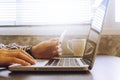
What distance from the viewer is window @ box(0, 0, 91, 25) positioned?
1.71 meters

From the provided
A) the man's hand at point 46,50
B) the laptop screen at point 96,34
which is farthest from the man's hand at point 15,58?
the man's hand at point 46,50

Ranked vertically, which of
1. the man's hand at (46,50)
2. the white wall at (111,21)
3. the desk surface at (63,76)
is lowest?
the man's hand at (46,50)

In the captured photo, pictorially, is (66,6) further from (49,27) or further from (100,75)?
(100,75)

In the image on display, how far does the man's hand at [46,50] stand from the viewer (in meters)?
1.28

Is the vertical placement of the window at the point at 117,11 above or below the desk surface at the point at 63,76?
above

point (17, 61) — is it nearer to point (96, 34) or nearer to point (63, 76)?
point (63, 76)

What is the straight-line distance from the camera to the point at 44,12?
1.73m

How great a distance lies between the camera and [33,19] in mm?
1737

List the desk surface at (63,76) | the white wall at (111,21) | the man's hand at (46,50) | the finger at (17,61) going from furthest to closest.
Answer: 1. the white wall at (111,21)
2. the man's hand at (46,50)
3. the finger at (17,61)
4. the desk surface at (63,76)

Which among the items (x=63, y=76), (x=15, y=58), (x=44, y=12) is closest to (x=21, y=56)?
(x=15, y=58)

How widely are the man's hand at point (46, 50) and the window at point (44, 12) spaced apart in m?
0.40

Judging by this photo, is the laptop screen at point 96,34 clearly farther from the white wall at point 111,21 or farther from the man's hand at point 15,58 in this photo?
the white wall at point 111,21

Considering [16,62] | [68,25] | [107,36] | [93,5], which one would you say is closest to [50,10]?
[68,25]

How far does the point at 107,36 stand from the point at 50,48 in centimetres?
47
